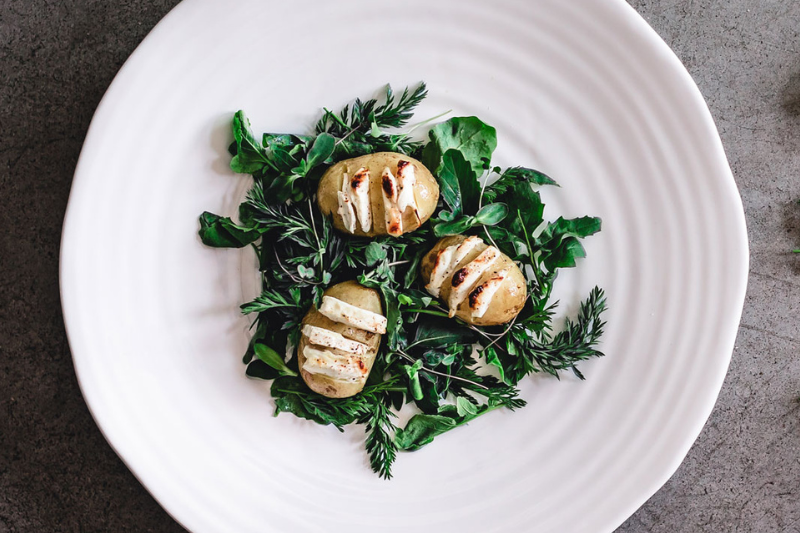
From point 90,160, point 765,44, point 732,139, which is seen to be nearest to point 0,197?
point 90,160

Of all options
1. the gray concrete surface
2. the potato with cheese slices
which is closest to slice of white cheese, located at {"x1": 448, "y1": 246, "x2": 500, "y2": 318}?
the potato with cheese slices

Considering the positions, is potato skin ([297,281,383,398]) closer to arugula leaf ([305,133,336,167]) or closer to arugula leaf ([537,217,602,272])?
arugula leaf ([305,133,336,167])

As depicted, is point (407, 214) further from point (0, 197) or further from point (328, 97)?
point (0, 197)

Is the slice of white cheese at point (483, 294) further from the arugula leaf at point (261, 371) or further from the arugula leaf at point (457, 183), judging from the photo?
the arugula leaf at point (261, 371)

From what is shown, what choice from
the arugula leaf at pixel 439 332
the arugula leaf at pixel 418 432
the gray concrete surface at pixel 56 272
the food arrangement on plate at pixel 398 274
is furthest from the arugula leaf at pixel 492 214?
the gray concrete surface at pixel 56 272

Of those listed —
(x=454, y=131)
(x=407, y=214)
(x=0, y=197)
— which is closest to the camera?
(x=407, y=214)
